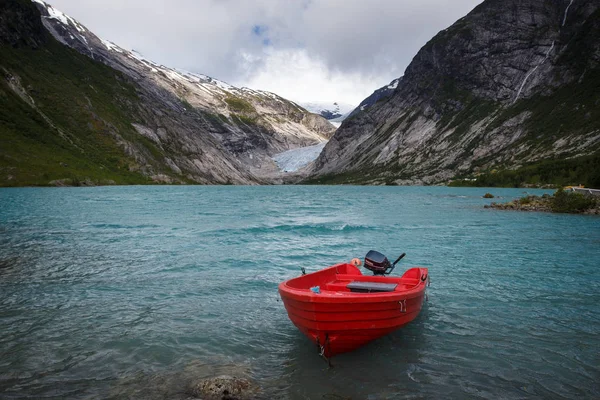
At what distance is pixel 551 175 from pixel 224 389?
139m

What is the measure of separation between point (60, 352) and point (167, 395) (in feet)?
14.0

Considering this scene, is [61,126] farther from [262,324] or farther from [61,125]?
[262,324]

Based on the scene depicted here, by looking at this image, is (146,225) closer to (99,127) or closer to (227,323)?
(227,323)

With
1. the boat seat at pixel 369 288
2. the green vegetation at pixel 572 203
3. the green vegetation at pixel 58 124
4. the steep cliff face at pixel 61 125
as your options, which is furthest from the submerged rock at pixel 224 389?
the steep cliff face at pixel 61 125

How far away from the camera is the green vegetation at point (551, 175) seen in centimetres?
10106

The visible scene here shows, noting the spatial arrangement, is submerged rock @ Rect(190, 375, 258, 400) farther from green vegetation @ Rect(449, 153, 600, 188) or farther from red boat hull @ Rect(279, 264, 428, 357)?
green vegetation @ Rect(449, 153, 600, 188)

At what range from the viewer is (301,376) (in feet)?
33.6

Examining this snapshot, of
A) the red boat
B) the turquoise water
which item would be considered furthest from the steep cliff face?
the red boat

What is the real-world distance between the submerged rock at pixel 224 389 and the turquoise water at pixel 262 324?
415 mm

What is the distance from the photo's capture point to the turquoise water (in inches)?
387

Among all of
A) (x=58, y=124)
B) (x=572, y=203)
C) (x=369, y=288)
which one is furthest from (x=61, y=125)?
(x=369, y=288)

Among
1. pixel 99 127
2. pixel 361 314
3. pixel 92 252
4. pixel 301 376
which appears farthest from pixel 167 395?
pixel 99 127

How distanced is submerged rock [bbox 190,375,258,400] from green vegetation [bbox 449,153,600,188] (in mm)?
98818

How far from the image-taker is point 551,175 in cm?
12338
